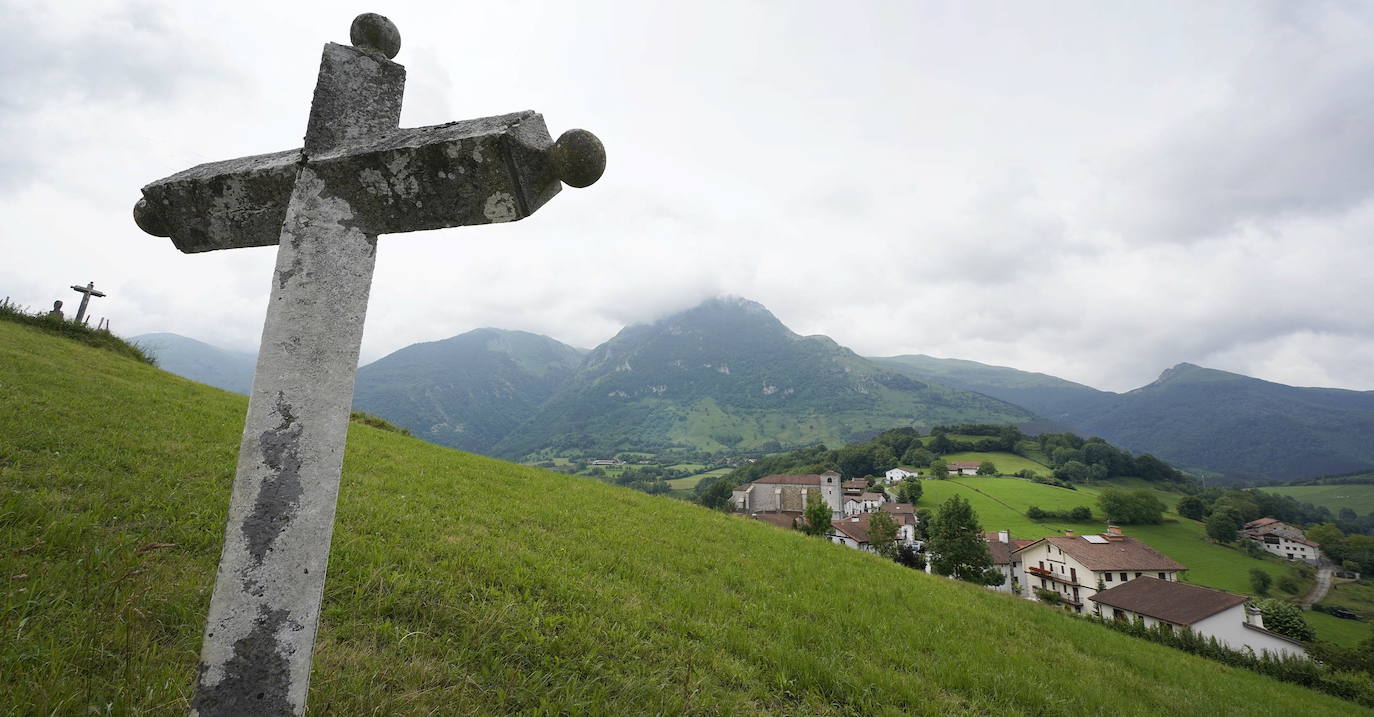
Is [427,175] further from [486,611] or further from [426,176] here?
[486,611]

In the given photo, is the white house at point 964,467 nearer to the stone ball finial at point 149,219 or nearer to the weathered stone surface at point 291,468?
the weathered stone surface at point 291,468

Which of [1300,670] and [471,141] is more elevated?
[471,141]

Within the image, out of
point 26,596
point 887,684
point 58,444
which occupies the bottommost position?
point 887,684

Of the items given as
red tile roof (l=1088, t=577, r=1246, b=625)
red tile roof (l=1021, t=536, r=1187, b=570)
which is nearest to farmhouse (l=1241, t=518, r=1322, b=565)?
red tile roof (l=1021, t=536, r=1187, b=570)

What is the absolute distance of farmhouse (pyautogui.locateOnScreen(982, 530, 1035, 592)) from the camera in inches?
2387

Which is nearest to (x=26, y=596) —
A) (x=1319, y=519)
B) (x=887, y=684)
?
(x=887, y=684)

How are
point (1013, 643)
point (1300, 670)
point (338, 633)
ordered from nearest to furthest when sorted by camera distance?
1. point (338, 633)
2. point (1013, 643)
3. point (1300, 670)

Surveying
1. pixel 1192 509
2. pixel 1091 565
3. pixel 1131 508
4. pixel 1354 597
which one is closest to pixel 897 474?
pixel 1131 508

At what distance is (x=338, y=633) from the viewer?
155 inches

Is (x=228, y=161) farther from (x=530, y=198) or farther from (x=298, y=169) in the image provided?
(x=530, y=198)

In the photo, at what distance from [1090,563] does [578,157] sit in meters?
65.2

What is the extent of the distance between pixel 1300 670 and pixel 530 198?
31200 millimetres

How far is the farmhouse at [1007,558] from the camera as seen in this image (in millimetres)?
60625

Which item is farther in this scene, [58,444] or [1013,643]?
[1013,643]
